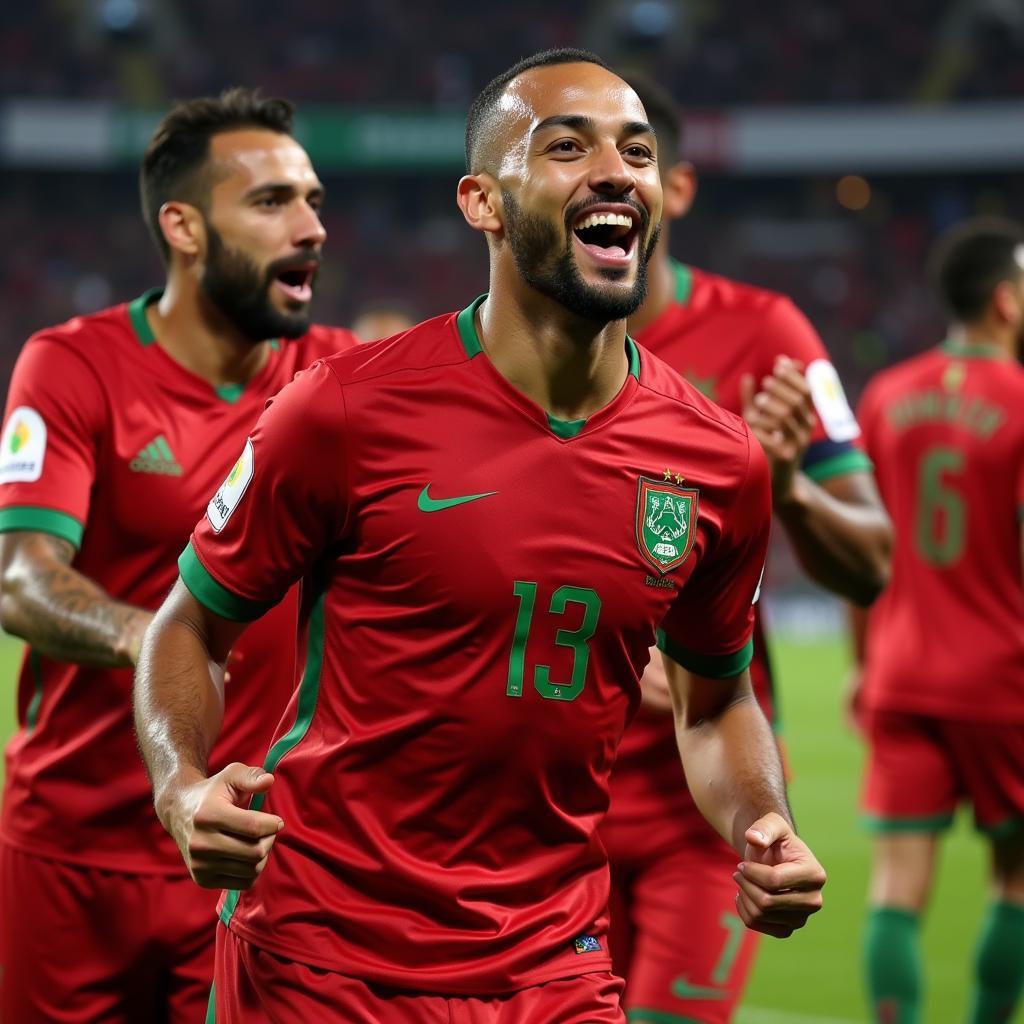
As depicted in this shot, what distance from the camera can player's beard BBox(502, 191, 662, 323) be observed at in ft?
9.19

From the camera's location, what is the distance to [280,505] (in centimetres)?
272

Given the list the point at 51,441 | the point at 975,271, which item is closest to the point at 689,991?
the point at 51,441

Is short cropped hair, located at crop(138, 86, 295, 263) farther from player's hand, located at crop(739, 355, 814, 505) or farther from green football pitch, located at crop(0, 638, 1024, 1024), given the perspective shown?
green football pitch, located at crop(0, 638, 1024, 1024)

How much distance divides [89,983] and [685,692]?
1611 millimetres

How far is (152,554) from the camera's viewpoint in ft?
12.9

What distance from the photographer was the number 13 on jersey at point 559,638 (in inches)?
109

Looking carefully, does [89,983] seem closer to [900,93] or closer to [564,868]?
[564,868]

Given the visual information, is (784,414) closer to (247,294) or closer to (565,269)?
(565,269)

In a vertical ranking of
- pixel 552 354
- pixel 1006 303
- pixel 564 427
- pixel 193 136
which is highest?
pixel 1006 303

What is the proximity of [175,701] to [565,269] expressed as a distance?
0.90 m

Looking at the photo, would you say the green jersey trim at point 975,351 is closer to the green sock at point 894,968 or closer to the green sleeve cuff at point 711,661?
the green sock at point 894,968

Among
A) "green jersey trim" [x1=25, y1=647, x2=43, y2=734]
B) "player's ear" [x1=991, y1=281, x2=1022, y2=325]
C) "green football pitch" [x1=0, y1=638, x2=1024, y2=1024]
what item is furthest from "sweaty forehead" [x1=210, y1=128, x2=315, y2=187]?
"green football pitch" [x1=0, y1=638, x2=1024, y2=1024]

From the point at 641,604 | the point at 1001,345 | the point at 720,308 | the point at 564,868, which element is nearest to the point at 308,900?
the point at 564,868

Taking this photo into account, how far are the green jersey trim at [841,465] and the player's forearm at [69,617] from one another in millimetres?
1690
